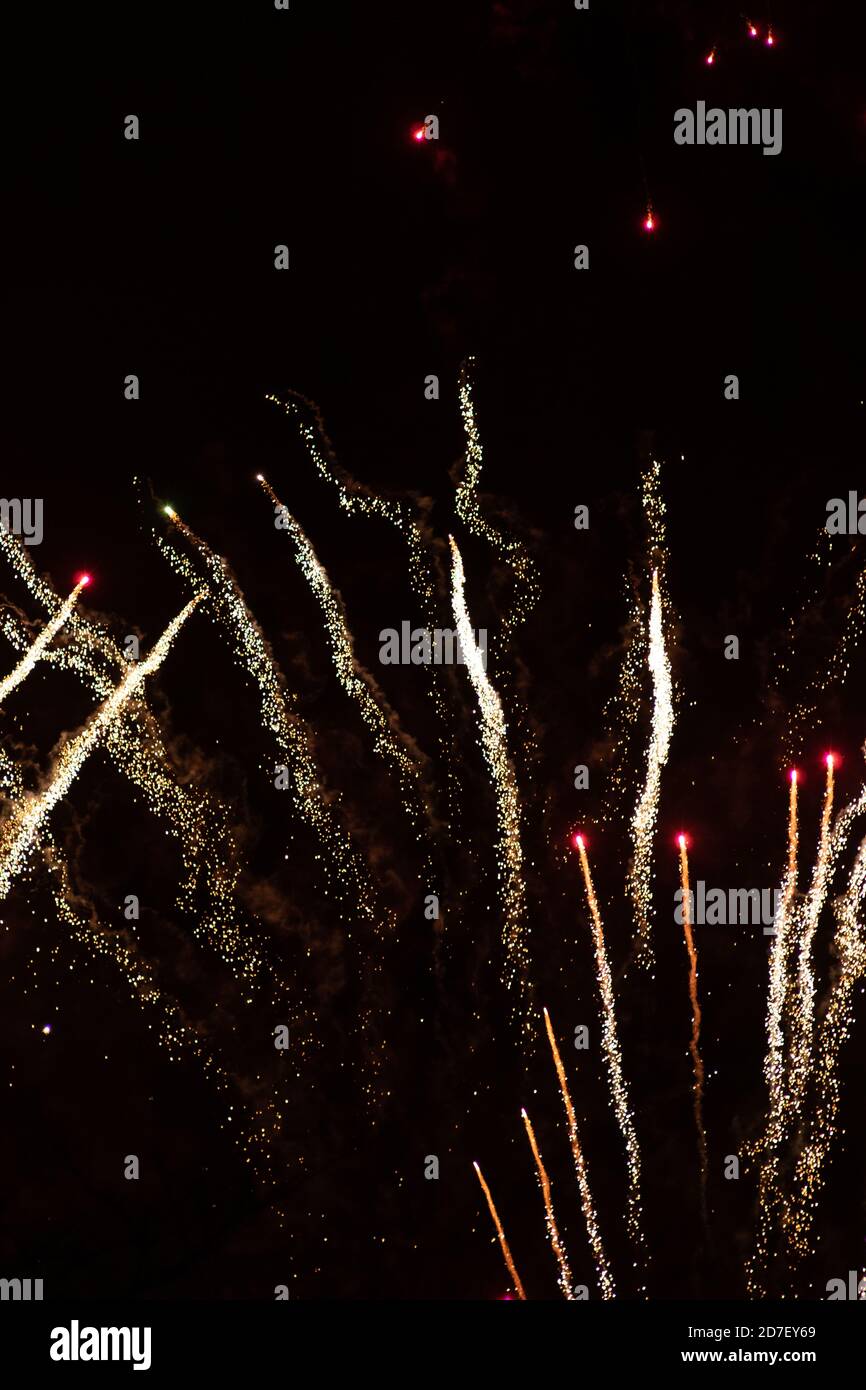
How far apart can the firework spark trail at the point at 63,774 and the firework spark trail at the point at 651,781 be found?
213cm

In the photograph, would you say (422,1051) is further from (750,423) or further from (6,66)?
(6,66)

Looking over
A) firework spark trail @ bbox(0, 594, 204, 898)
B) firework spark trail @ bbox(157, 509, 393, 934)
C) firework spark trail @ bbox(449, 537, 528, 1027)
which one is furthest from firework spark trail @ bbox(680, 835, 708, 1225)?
firework spark trail @ bbox(0, 594, 204, 898)

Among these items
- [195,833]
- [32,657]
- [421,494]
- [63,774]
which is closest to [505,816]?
[195,833]

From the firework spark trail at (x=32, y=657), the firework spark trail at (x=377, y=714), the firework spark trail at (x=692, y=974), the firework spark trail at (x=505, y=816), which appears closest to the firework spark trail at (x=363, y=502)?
the firework spark trail at (x=505, y=816)

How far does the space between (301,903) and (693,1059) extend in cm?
181

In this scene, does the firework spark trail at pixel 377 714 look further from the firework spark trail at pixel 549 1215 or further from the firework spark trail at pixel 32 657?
the firework spark trail at pixel 549 1215

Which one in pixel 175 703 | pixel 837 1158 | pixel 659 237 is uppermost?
pixel 659 237

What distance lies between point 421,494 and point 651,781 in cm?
159

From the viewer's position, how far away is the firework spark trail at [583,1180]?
215 inches

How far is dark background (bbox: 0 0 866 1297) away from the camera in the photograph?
5461 millimetres

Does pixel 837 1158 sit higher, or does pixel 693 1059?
pixel 693 1059

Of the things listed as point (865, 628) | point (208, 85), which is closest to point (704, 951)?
point (865, 628)

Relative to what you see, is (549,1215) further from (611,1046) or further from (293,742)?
(293,742)
